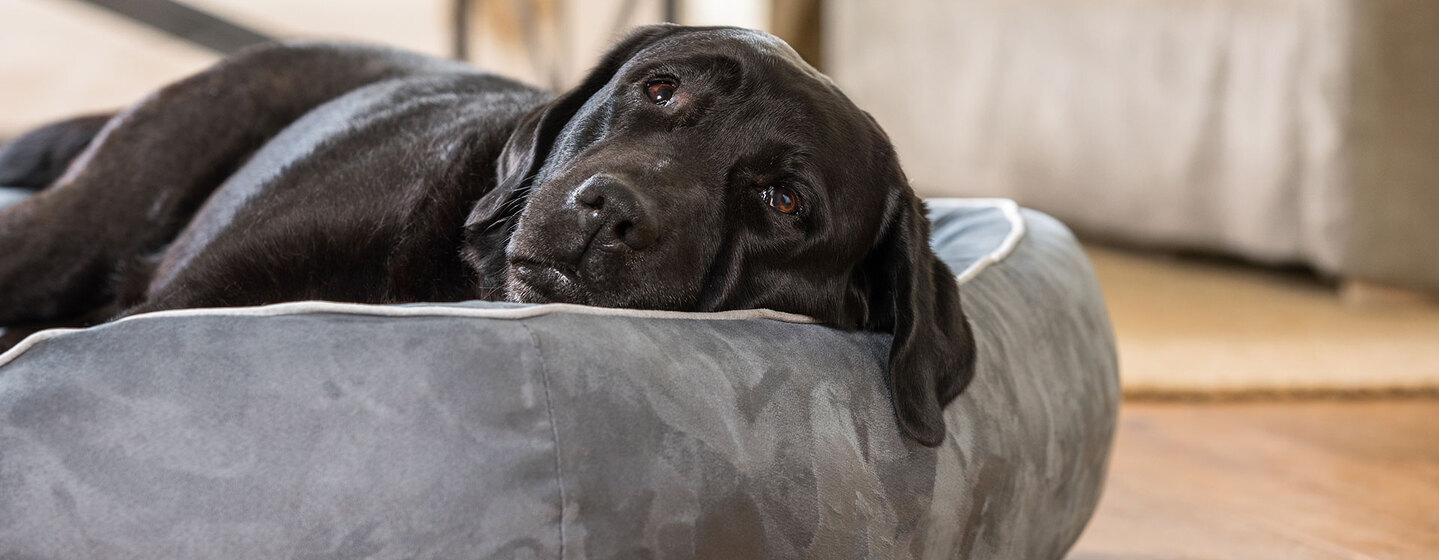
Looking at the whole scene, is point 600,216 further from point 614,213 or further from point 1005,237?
point 1005,237

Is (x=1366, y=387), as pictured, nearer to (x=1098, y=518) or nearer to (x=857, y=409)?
(x=1098, y=518)

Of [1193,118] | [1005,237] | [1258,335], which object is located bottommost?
[1258,335]

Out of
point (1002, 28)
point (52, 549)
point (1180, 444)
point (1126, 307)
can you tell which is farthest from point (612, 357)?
point (1002, 28)

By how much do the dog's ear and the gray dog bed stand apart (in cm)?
11

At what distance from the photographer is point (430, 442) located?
3.80 ft

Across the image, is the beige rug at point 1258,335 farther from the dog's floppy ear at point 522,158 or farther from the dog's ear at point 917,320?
the dog's floppy ear at point 522,158

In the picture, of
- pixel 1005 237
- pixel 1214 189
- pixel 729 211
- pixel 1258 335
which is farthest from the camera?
pixel 1214 189

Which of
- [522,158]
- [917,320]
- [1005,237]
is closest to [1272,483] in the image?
[1005,237]

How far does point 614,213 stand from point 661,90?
32 centimetres

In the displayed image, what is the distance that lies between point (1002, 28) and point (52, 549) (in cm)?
553

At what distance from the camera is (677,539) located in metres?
1.23

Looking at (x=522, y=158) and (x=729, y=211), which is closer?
(x=729, y=211)

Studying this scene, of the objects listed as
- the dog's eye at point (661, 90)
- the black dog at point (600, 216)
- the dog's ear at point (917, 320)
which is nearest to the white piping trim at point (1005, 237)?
the dog's ear at point (917, 320)

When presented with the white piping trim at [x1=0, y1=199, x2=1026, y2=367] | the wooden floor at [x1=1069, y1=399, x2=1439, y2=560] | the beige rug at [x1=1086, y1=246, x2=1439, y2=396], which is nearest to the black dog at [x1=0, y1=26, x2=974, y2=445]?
the white piping trim at [x1=0, y1=199, x2=1026, y2=367]
